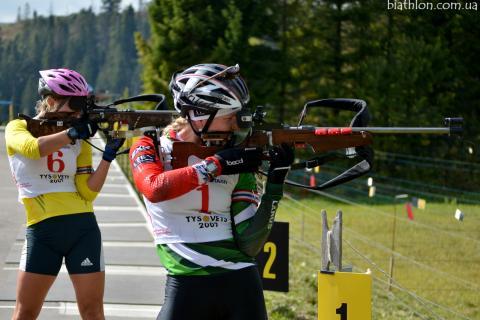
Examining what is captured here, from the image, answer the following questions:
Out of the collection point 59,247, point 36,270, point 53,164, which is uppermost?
point 53,164

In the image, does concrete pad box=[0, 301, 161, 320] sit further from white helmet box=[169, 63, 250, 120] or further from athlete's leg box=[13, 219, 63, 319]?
white helmet box=[169, 63, 250, 120]

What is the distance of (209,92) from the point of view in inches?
154

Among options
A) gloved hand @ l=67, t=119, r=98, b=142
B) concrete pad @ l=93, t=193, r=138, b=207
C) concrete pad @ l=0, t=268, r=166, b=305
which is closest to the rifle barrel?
gloved hand @ l=67, t=119, r=98, b=142

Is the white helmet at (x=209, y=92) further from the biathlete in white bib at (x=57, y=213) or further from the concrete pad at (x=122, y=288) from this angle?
the concrete pad at (x=122, y=288)

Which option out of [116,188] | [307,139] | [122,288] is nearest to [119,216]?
[116,188]

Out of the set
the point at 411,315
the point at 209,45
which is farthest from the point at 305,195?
the point at 411,315

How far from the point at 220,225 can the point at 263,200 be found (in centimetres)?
26

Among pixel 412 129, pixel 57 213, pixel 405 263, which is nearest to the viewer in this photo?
pixel 412 129

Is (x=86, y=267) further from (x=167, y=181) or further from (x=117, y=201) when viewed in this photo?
(x=117, y=201)

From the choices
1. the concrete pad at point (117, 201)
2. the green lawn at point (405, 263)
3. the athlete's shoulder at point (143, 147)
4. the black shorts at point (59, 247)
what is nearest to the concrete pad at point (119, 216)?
the concrete pad at point (117, 201)

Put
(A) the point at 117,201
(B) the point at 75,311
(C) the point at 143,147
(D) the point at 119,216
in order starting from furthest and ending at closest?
(A) the point at 117,201 → (D) the point at 119,216 → (B) the point at 75,311 → (C) the point at 143,147

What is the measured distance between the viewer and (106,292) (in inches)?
344

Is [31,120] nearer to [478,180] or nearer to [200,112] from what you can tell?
[200,112]

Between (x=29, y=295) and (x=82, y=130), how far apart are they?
1.14 m
